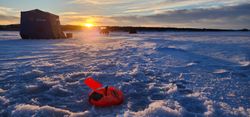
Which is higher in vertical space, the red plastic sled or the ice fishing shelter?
the ice fishing shelter

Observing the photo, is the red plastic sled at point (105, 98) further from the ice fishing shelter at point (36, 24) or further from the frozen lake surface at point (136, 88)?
the ice fishing shelter at point (36, 24)

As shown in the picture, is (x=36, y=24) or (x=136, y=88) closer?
(x=136, y=88)

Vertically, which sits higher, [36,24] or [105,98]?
[36,24]

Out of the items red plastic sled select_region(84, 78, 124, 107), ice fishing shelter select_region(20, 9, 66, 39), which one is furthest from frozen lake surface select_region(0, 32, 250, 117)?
ice fishing shelter select_region(20, 9, 66, 39)

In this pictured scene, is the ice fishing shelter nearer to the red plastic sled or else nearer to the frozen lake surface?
the frozen lake surface

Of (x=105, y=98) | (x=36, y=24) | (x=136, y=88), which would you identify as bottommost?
(x=136, y=88)

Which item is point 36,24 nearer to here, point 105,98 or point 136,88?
point 136,88

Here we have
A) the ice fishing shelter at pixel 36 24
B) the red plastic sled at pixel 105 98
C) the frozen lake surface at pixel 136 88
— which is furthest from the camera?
the ice fishing shelter at pixel 36 24

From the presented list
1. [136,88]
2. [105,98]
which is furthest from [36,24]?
[105,98]

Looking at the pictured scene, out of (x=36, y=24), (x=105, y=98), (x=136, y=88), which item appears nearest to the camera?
(x=105, y=98)

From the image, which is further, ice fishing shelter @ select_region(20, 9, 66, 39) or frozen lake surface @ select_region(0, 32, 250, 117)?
ice fishing shelter @ select_region(20, 9, 66, 39)

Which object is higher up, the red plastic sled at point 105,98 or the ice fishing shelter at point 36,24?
the ice fishing shelter at point 36,24

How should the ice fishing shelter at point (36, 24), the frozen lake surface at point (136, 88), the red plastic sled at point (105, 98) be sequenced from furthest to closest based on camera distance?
the ice fishing shelter at point (36, 24) < the red plastic sled at point (105, 98) < the frozen lake surface at point (136, 88)

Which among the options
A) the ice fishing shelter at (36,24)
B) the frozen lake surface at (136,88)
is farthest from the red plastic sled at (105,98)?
the ice fishing shelter at (36,24)
